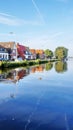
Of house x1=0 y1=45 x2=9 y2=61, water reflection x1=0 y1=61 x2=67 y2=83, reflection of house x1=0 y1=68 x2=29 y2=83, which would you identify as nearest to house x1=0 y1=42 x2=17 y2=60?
house x1=0 y1=45 x2=9 y2=61

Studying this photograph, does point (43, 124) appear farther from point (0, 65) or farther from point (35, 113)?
point (0, 65)

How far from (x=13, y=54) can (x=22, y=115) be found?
9947 cm

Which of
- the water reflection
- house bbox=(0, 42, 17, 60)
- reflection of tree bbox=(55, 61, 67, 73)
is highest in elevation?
house bbox=(0, 42, 17, 60)

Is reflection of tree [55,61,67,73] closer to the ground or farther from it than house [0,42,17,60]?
closer to the ground

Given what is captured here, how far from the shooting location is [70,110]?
43.3ft

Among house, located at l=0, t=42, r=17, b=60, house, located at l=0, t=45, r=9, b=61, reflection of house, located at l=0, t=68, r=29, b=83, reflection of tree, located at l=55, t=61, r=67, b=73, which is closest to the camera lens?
reflection of house, located at l=0, t=68, r=29, b=83

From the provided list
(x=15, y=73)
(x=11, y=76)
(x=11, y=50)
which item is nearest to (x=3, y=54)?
(x=11, y=50)

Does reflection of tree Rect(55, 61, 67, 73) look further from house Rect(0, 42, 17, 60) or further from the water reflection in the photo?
house Rect(0, 42, 17, 60)

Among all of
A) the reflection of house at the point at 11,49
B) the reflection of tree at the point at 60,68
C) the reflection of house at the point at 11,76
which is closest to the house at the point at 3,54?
the reflection of house at the point at 11,49

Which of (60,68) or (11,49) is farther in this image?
(11,49)

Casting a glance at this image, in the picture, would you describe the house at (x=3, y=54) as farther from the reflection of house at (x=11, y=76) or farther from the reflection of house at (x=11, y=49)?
the reflection of house at (x=11, y=76)

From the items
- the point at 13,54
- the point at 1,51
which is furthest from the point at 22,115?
the point at 13,54

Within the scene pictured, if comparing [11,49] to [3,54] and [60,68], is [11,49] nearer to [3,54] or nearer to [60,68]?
[3,54]

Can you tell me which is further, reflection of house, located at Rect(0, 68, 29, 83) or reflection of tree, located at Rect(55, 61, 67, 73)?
reflection of tree, located at Rect(55, 61, 67, 73)
